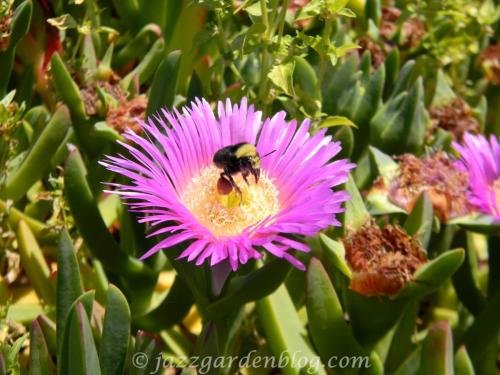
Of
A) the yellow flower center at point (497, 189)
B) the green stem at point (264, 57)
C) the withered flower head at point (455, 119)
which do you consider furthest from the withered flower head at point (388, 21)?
the green stem at point (264, 57)

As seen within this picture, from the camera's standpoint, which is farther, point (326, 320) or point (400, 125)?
point (400, 125)

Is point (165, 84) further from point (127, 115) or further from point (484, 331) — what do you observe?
point (484, 331)

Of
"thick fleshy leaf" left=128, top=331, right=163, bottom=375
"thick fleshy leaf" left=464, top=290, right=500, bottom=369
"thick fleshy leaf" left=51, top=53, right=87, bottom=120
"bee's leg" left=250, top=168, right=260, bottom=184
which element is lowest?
"thick fleshy leaf" left=464, top=290, right=500, bottom=369

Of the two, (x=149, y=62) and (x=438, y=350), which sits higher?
(x=149, y=62)

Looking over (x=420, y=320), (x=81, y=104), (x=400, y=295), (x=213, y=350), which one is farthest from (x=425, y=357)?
(x=81, y=104)

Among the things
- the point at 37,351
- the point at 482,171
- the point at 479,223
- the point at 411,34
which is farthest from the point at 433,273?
the point at 411,34

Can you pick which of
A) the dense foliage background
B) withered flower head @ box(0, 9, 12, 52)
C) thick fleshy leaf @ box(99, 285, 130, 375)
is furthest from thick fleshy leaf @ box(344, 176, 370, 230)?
withered flower head @ box(0, 9, 12, 52)

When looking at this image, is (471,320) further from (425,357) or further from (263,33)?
(263,33)

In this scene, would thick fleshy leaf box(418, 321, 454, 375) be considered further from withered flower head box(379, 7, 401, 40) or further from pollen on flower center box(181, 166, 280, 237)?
withered flower head box(379, 7, 401, 40)

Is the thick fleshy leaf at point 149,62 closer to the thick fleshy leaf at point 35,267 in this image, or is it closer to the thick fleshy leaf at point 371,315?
the thick fleshy leaf at point 35,267
